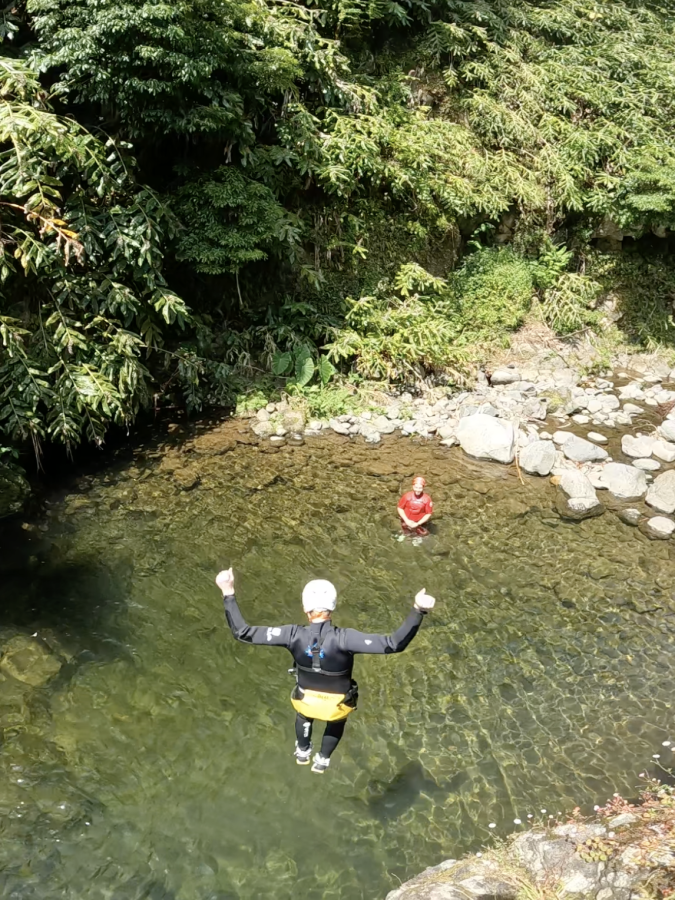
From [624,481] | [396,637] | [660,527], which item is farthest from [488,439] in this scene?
[396,637]

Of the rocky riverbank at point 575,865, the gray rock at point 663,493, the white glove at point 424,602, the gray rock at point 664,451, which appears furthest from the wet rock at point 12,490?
the gray rock at point 664,451

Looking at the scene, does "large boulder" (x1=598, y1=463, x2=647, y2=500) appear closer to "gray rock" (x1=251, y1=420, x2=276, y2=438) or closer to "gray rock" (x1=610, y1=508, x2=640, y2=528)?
"gray rock" (x1=610, y1=508, x2=640, y2=528)

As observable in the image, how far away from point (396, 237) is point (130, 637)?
9.94m

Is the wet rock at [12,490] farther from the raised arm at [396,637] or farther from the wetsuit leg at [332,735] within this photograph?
the raised arm at [396,637]

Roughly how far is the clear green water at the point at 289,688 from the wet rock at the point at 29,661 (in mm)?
174

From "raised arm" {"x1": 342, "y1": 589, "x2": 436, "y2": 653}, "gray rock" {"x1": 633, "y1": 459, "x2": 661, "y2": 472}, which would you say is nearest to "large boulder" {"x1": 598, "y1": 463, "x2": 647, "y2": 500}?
"gray rock" {"x1": 633, "y1": 459, "x2": 661, "y2": 472}

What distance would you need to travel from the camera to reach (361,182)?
515 inches

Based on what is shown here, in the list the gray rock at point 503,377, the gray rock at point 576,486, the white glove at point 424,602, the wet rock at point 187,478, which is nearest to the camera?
the white glove at point 424,602

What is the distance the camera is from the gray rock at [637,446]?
11.6 meters

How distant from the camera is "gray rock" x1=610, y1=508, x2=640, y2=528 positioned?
9961 millimetres

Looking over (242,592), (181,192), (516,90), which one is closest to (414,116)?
(516,90)

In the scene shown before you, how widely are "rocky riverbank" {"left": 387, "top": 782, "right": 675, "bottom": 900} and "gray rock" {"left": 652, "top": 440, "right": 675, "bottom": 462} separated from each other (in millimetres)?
7631

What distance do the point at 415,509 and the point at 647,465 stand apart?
496 centimetres

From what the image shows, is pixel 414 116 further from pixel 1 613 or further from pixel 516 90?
pixel 1 613
